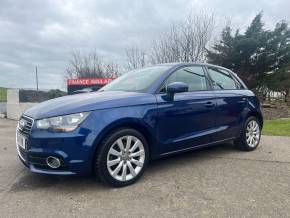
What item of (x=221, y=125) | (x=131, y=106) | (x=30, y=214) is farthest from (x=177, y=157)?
(x=30, y=214)

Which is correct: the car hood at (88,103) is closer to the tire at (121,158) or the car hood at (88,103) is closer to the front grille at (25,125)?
the front grille at (25,125)

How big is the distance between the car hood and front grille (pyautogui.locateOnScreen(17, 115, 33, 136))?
0.07 m

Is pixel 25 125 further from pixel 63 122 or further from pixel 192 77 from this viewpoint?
pixel 192 77

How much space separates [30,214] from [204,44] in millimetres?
19885

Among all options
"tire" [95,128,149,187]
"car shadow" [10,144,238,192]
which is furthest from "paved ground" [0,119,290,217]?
"tire" [95,128,149,187]

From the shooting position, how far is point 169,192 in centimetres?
375

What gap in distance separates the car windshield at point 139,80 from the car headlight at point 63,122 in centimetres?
110

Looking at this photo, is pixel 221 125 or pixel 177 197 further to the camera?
pixel 221 125

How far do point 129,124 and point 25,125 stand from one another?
130 cm

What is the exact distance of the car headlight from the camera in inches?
142

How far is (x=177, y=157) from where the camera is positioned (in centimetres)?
534

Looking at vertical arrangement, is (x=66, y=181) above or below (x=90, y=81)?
below

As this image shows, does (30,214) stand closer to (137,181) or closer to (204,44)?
(137,181)

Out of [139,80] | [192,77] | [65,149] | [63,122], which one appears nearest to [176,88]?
[139,80]
